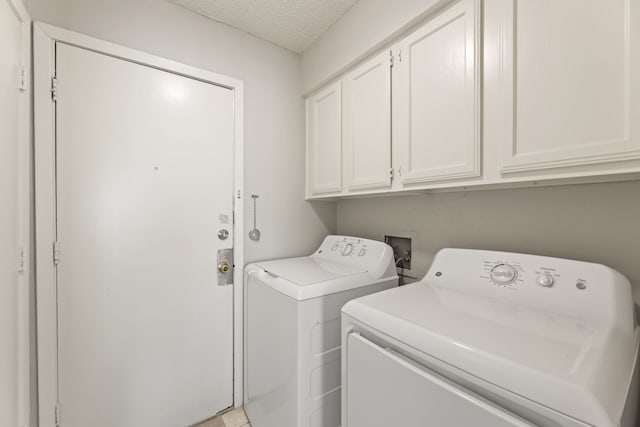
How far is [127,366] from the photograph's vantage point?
1.38 m

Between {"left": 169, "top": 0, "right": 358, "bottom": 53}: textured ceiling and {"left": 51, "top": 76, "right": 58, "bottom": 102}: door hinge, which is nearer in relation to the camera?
{"left": 51, "top": 76, "right": 58, "bottom": 102}: door hinge

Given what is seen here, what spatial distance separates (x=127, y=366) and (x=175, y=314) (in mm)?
326

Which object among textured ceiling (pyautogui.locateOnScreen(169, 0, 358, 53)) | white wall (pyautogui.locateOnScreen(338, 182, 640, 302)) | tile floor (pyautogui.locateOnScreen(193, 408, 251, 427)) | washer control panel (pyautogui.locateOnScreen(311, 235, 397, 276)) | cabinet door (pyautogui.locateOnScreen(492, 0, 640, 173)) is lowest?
tile floor (pyautogui.locateOnScreen(193, 408, 251, 427))

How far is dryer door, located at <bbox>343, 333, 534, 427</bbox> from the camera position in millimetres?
598

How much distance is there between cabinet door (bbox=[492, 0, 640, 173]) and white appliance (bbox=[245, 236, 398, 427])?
85cm

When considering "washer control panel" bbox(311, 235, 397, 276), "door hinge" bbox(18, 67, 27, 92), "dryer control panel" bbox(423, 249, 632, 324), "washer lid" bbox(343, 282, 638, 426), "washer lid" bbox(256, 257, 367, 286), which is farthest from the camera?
"washer control panel" bbox(311, 235, 397, 276)

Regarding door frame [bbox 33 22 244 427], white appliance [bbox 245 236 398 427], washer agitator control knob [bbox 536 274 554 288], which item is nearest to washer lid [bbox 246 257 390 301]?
white appliance [bbox 245 236 398 427]

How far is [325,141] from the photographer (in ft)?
5.92

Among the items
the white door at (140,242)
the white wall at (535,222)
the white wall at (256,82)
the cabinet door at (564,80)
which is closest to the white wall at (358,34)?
the white wall at (256,82)

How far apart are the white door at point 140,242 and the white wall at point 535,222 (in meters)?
1.26

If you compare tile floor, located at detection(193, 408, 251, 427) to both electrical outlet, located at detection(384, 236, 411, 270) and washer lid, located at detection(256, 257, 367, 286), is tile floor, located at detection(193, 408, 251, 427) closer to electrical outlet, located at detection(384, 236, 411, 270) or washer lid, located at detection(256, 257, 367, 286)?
washer lid, located at detection(256, 257, 367, 286)

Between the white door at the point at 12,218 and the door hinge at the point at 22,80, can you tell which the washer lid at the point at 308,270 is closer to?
the white door at the point at 12,218

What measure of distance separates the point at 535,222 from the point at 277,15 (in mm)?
1835

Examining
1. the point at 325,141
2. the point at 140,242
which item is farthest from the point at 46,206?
the point at 325,141
